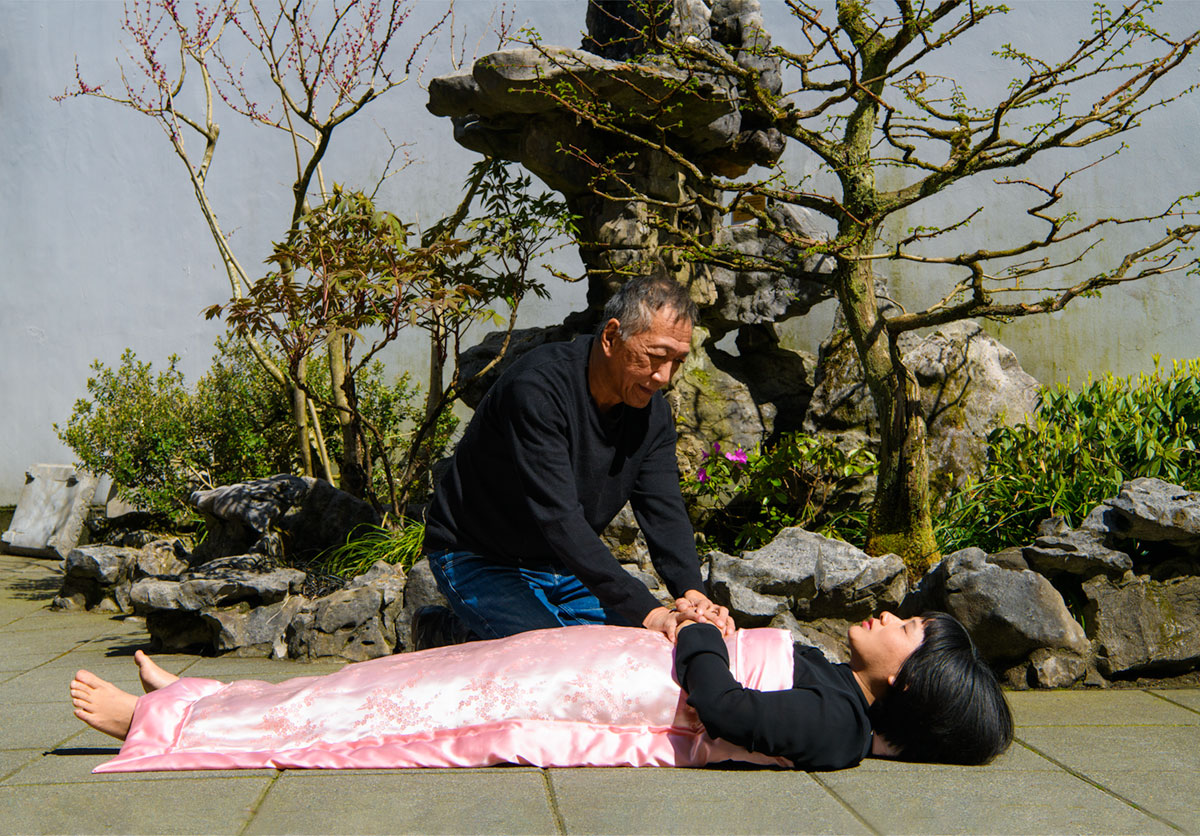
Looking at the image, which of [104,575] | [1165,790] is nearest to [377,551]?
[104,575]

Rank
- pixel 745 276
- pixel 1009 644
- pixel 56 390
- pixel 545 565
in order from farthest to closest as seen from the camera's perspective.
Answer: pixel 56 390 → pixel 745 276 → pixel 1009 644 → pixel 545 565

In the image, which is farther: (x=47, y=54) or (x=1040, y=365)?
(x=47, y=54)

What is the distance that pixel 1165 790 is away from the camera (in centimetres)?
211

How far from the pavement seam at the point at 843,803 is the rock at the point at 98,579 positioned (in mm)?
3995

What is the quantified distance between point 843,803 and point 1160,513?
2.03m

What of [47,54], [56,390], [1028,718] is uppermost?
[47,54]

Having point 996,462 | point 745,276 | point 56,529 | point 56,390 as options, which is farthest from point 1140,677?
point 56,390

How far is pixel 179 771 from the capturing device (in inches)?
83.4

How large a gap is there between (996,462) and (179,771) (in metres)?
3.63

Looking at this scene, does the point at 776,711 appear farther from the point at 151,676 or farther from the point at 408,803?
the point at 151,676

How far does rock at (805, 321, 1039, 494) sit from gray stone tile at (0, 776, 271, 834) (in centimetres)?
362

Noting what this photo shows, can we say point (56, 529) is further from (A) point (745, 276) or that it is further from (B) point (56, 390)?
(A) point (745, 276)

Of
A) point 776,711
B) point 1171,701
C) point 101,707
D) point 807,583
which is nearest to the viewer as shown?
point 776,711

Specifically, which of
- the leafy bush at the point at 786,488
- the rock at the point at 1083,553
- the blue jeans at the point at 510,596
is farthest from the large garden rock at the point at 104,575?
the rock at the point at 1083,553
